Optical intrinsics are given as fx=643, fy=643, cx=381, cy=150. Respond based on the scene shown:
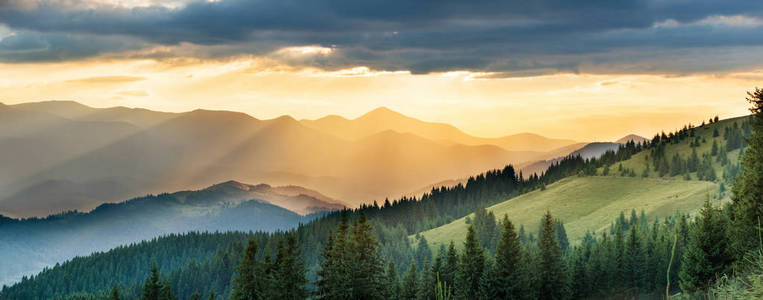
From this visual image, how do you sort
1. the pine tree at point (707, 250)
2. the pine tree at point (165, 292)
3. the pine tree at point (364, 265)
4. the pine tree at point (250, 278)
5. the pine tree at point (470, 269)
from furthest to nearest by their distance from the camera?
the pine tree at point (470, 269)
the pine tree at point (165, 292)
the pine tree at point (364, 265)
the pine tree at point (250, 278)
the pine tree at point (707, 250)

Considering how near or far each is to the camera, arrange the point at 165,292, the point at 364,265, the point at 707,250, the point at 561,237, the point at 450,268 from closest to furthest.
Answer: the point at 707,250, the point at 364,265, the point at 165,292, the point at 450,268, the point at 561,237

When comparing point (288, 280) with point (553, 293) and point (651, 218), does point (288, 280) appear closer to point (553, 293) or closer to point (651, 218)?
point (553, 293)

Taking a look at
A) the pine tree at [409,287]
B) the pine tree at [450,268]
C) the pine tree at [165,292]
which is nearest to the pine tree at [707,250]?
the pine tree at [450,268]

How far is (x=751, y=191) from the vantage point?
46.2 metres

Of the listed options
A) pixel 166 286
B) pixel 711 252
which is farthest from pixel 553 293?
pixel 166 286

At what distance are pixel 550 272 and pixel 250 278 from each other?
4015 cm

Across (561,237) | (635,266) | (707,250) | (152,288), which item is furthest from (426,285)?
(561,237)

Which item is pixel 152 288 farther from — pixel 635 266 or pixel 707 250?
pixel 635 266

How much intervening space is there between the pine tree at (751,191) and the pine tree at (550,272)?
36.7 meters

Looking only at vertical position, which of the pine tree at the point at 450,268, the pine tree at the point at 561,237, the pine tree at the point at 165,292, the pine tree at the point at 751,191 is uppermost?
the pine tree at the point at 751,191

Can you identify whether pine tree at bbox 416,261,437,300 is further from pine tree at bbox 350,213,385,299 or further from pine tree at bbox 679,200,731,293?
pine tree at bbox 679,200,731,293

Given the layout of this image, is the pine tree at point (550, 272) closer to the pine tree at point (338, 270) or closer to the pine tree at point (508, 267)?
the pine tree at point (508, 267)

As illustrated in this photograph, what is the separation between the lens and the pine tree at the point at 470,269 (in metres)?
83.1

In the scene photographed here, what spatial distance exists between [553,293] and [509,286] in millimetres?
8753
